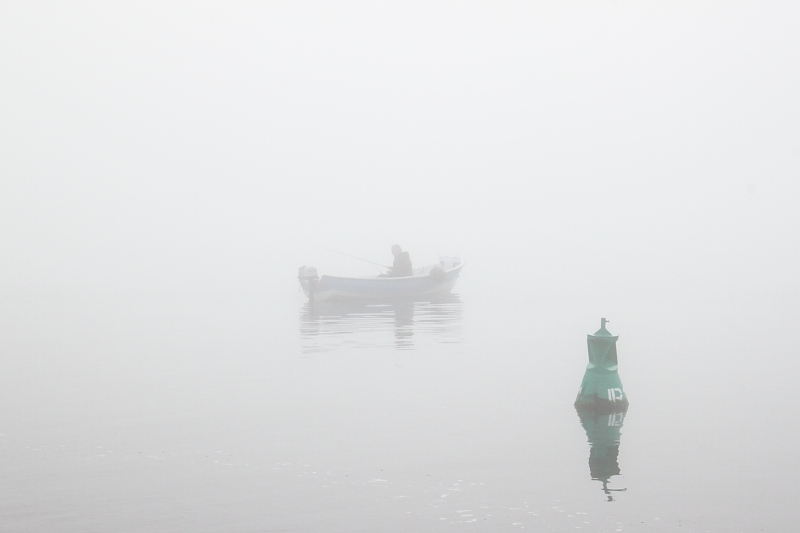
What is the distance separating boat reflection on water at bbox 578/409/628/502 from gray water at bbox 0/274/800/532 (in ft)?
0.34

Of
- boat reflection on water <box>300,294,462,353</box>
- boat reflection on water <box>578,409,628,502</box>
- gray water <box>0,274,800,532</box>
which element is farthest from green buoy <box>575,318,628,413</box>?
boat reflection on water <box>300,294,462,353</box>

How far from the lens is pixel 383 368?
19.2m

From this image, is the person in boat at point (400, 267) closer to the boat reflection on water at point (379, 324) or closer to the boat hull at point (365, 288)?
the boat hull at point (365, 288)

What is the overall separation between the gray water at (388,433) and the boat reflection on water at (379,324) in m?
0.24

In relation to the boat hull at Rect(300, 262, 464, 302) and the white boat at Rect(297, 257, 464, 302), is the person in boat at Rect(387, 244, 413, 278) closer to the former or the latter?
the white boat at Rect(297, 257, 464, 302)

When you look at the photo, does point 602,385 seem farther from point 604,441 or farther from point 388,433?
point 388,433

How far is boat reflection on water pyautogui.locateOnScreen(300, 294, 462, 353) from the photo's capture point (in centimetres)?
2450

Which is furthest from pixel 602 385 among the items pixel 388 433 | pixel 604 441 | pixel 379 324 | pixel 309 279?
pixel 309 279

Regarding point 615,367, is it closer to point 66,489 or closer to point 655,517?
point 655,517

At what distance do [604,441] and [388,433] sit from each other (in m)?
2.65

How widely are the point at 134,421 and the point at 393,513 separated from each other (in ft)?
19.5

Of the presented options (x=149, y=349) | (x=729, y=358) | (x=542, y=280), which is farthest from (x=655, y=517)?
(x=542, y=280)

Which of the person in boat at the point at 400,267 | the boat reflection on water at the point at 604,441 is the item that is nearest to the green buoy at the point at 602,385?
the boat reflection on water at the point at 604,441

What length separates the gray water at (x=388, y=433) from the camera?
9148mm
